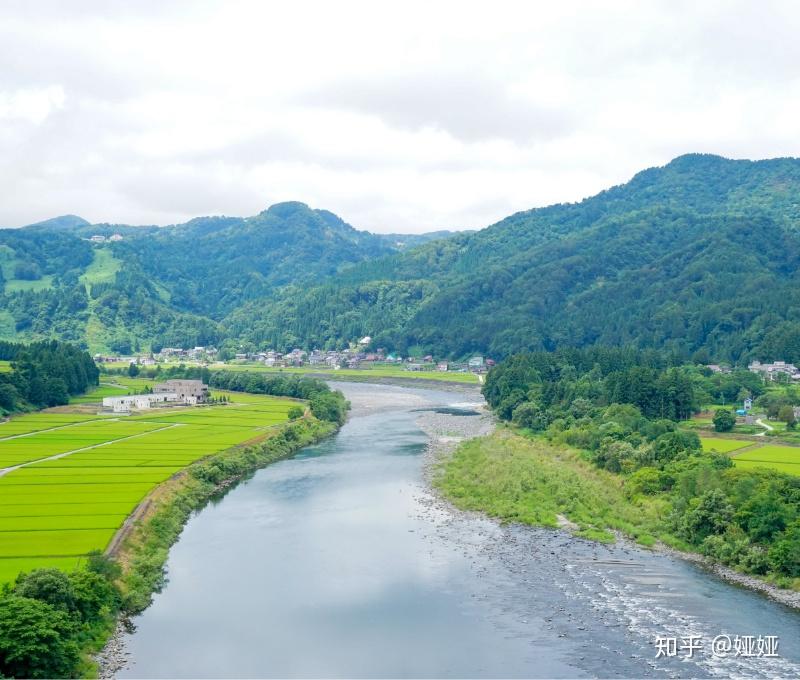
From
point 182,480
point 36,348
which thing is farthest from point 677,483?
point 36,348

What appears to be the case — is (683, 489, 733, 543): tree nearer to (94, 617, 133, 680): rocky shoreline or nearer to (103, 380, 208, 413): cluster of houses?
(94, 617, 133, 680): rocky shoreline

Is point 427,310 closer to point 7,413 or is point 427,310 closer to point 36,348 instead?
point 36,348

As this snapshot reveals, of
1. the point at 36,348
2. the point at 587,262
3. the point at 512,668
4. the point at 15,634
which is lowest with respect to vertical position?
the point at 512,668

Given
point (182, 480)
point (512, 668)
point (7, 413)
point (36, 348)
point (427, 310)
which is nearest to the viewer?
point (512, 668)

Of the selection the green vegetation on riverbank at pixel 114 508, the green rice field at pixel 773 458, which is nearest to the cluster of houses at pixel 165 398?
the green vegetation on riverbank at pixel 114 508

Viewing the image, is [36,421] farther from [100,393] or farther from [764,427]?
[764,427]

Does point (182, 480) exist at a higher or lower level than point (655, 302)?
lower

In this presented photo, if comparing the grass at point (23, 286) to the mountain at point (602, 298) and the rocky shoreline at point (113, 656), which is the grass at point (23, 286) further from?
the rocky shoreline at point (113, 656)
